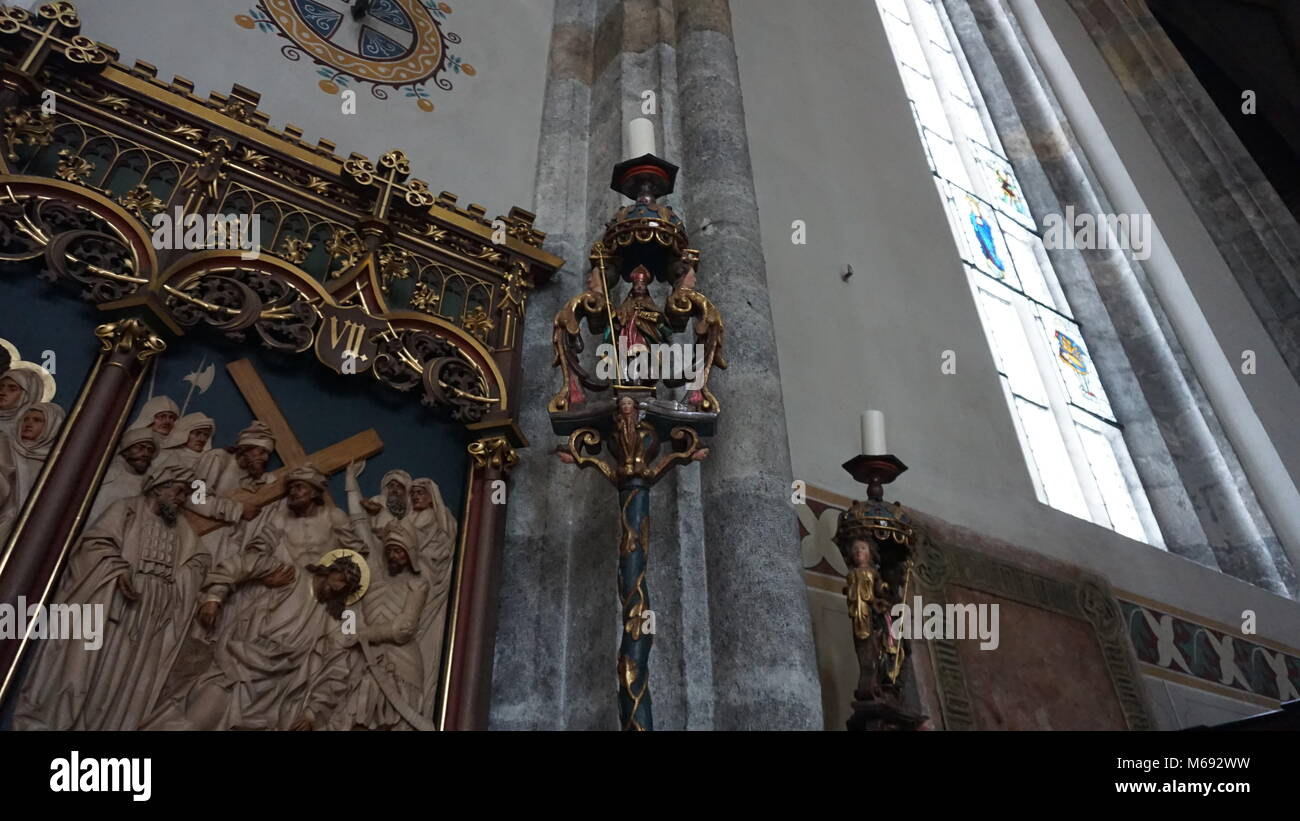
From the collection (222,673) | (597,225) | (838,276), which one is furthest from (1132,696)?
(222,673)

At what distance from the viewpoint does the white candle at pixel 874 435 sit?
3.34 metres

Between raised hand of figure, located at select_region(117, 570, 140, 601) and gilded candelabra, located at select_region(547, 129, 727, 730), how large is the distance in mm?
1185

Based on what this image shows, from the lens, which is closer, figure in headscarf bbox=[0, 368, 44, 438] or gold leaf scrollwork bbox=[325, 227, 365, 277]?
figure in headscarf bbox=[0, 368, 44, 438]

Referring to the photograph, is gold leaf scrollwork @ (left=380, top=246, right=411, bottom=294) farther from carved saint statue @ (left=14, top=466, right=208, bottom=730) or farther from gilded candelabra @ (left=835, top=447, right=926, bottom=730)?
gilded candelabra @ (left=835, top=447, right=926, bottom=730)

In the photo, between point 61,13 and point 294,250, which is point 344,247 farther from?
point 61,13

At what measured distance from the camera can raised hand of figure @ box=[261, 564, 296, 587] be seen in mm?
2730

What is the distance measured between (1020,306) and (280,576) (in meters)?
6.02

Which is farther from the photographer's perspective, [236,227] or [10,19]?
[236,227]

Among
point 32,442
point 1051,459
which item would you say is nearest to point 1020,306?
point 1051,459

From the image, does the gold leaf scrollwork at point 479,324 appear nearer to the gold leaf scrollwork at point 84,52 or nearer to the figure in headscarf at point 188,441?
the figure in headscarf at point 188,441

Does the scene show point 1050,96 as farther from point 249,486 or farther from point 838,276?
point 249,486

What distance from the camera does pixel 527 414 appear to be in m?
3.71

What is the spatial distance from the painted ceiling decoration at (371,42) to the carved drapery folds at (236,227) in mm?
912

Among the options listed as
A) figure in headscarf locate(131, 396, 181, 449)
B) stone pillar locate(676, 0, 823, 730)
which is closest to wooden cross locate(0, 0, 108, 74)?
figure in headscarf locate(131, 396, 181, 449)
